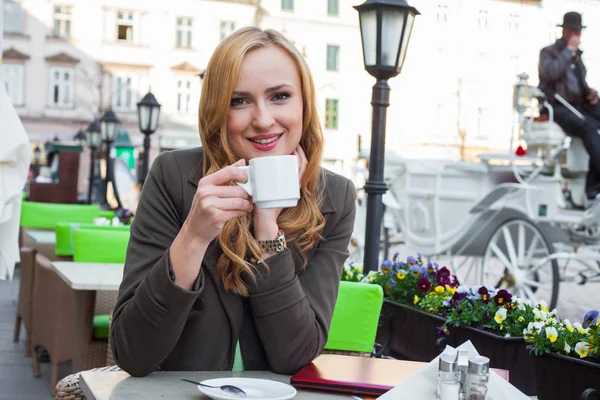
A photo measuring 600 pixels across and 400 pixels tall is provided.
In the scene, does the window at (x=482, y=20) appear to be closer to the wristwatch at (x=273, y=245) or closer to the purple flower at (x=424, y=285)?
the purple flower at (x=424, y=285)

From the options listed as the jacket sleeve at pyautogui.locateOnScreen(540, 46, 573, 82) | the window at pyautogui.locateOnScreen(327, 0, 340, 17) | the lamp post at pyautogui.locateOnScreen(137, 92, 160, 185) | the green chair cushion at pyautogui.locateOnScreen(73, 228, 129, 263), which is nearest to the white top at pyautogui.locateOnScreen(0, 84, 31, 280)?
the green chair cushion at pyautogui.locateOnScreen(73, 228, 129, 263)

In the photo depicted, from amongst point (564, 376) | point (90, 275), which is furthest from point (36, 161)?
point (564, 376)

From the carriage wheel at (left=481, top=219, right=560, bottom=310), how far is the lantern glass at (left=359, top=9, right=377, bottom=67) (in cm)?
322

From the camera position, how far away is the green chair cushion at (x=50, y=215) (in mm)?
8742

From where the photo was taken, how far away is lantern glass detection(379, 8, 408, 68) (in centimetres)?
432

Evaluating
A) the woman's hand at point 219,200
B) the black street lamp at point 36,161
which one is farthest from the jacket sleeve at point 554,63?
the black street lamp at point 36,161

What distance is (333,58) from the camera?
40.8 m

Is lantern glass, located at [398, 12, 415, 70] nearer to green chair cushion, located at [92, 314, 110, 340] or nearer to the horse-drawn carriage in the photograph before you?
green chair cushion, located at [92, 314, 110, 340]

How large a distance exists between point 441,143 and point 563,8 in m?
8.06

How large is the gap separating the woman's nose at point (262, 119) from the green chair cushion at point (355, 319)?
77 centimetres

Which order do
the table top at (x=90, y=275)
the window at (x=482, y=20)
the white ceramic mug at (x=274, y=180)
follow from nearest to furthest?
the white ceramic mug at (x=274, y=180) < the table top at (x=90, y=275) < the window at (x=482, y=20)

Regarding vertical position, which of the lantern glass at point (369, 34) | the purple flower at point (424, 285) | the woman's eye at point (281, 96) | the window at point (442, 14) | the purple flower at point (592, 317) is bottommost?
the purple flower at point (424, 285)

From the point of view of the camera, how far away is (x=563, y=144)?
25.1 ft

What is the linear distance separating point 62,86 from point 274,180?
38.5m
